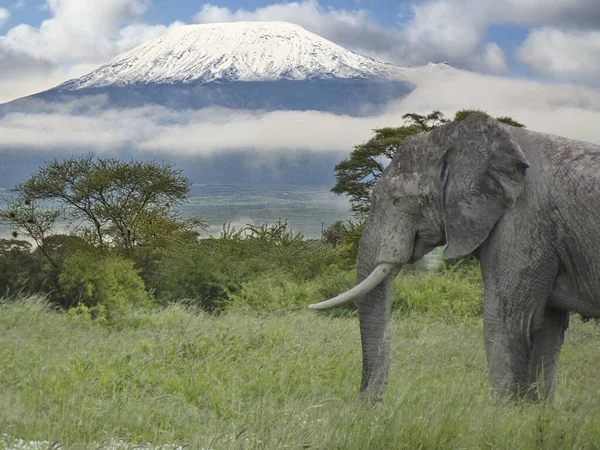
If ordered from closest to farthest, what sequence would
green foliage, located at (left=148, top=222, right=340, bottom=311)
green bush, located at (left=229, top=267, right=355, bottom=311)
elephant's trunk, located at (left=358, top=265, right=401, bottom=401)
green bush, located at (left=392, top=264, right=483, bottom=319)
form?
elephant's trunk, located at (left=358, top=265, right=401, bottom=401) → green bush, located at (left=392, top=264, right=483, bottom=319) → green bush, located at (left=229, top=267, right=355, bottom=311) → green foliage, located at (left=148, top=222, right=340, bottom=311)

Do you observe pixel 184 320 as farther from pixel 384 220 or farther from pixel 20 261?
pixel 20 261

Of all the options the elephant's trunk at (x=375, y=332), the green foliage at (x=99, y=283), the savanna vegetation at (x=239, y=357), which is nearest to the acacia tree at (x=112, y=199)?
the savanna vegetation at (x=239, y=357)

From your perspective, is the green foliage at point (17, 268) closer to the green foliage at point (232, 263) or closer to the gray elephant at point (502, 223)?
the green foliage at point (232, 263)

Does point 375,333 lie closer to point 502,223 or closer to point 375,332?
point 375,332

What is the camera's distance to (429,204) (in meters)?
6.71

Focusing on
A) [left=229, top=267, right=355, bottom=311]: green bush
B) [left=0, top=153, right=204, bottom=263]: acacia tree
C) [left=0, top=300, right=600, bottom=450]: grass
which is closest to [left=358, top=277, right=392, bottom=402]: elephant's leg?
[left=0, top=300, right=600, bottom=450]: grass

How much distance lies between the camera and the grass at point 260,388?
17.6 ft

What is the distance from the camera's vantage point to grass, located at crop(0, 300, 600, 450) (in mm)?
5367

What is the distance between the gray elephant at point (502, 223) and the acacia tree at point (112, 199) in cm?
1991

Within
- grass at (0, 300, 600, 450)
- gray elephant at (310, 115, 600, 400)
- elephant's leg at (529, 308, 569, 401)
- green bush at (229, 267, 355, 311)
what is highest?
gray elephant at (310, 115, 600, 400)

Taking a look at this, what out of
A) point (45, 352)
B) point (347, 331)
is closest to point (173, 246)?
point (347, 331)

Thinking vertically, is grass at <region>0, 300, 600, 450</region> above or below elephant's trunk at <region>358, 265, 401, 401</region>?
below

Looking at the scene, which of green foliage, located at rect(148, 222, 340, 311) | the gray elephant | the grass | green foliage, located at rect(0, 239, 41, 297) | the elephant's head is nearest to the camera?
the grass

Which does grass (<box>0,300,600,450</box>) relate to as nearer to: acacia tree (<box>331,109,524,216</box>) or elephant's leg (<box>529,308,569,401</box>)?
elephant's leg (<box>529,308,569,401</box>)
